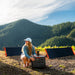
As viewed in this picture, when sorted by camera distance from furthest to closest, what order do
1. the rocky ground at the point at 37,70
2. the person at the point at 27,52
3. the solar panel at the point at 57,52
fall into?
the solar panel at the point at 57,52 < the person at the point at 27,52 < the rocky ground at the point at 37,70

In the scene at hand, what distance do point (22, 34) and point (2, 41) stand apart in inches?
1710

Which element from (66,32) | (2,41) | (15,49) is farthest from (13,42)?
(15,49)

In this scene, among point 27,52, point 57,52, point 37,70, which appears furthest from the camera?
point 57,52

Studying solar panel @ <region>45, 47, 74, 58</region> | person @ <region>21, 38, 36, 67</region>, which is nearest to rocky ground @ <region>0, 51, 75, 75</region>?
person @ <region>21, 38, 36, 67</region>

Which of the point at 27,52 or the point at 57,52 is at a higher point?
the point at 27,52

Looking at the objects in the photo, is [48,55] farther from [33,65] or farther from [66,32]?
[66,32]

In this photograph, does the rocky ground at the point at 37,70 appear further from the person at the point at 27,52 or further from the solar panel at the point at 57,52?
the solar panel at the point at 57,52

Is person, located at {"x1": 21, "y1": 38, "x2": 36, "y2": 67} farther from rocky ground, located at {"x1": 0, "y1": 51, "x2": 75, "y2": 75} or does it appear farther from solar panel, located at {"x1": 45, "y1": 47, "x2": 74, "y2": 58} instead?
solar panel, located at {"x1": 45, "y1": 47, "x2": 74, "y2": 58}

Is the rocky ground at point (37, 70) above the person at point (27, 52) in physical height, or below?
below

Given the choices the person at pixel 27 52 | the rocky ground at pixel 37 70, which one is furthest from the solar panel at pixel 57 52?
the person at pixel 27 52

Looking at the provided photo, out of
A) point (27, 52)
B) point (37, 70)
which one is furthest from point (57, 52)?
point (37, 70)

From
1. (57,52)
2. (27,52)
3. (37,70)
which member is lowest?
(37,70)

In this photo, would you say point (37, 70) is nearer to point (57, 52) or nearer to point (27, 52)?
point (27, 52)

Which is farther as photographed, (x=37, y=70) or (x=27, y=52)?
(x=27, y=52)
